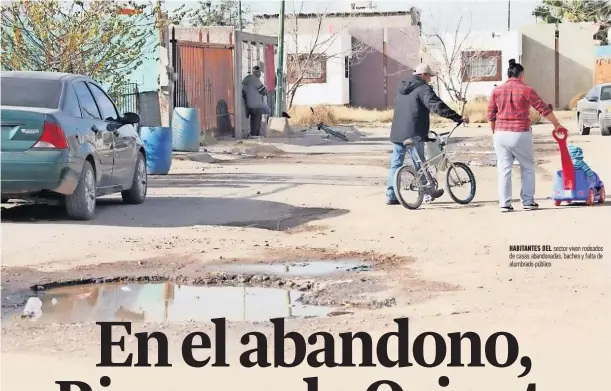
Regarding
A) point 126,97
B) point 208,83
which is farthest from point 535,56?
point 126,97

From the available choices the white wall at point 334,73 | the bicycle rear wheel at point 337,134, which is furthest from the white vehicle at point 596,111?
the white wall at point 334,73

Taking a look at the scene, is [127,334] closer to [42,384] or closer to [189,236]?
[42,384]

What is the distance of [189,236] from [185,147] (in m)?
11.7

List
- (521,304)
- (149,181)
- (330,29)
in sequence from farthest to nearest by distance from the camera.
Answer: (330,29), (149,181), (521,304)

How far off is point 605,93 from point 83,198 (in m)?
22.3

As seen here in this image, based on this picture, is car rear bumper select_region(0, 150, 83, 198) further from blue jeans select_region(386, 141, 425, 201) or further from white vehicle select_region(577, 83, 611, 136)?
white vehicle select_region(577, 83, 611, 136)

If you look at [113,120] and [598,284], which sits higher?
[113,120]

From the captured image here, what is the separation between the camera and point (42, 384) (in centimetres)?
685

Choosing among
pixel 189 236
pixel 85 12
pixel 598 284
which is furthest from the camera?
pixel 85 12

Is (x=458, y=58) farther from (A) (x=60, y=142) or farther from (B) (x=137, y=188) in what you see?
(A) (x=60, y=142)

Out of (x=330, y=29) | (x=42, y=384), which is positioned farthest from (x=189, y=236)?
(x=330, y=29)

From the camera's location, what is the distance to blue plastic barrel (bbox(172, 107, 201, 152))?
2447cm
